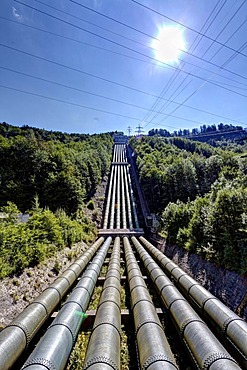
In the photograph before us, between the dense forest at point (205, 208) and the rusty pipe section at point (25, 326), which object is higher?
the dense forest at point (205, 208)

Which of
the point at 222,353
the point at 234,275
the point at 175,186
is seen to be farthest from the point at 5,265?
the point at 175,186

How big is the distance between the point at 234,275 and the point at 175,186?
90.9 ft

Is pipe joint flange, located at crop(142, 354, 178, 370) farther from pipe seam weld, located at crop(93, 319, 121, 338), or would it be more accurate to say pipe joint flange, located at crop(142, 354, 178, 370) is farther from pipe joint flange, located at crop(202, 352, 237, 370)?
pipe seam weld, located at crop(93, 319, 121, 338)

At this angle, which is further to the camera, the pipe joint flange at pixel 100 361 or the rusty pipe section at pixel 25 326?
the rusty pipe section at pixel 25 326

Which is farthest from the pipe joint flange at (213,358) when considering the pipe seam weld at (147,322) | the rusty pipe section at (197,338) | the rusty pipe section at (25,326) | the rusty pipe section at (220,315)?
the rusty pipe section at (25,326)

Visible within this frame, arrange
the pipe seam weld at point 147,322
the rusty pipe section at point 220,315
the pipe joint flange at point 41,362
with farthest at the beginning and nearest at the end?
the pipe seam weld at point 147,322 < the rusty pipe section at point 220,315 < the pipe joint flange at point 41,362

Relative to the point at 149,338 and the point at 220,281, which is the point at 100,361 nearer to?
the point at 149,338

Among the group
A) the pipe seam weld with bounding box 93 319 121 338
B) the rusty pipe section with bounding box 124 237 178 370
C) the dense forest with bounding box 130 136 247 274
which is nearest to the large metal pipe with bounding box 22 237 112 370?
the pipe seam weld with bounding box 93 319 121 338

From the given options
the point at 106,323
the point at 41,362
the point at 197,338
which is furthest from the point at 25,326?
→ the point at 197,338

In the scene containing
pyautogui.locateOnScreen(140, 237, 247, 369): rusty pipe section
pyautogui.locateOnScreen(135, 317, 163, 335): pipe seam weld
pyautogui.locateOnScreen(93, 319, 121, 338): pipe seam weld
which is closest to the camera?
pyautogui.locateOnScreen(140, 237, 247, 369): rusty pipe section

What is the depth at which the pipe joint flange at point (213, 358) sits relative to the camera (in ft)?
16.2

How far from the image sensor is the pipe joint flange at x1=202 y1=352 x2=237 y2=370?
16.2 ft

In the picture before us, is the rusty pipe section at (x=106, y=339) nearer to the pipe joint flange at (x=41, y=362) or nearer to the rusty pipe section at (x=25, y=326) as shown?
the pipe joint flange at (x=41, y=362)

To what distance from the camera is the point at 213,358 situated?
5020 millimetres
